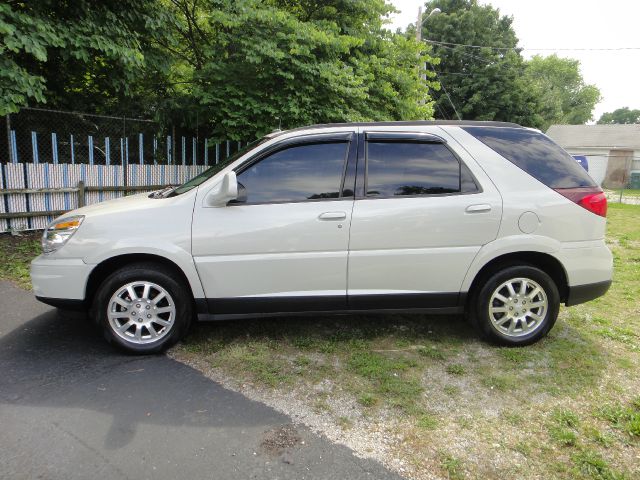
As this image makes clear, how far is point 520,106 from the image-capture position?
29.2 metres

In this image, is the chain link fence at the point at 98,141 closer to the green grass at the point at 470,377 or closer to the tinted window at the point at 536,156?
the green grass at the point at 470,377

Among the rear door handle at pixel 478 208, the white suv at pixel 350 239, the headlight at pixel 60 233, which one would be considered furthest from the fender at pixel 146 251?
the rear door handle at pixel 478 208

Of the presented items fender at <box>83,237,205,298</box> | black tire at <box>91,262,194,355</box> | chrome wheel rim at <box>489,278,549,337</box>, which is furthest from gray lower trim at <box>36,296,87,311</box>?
chrome wheel rim at <box>489,278,549,337</box>

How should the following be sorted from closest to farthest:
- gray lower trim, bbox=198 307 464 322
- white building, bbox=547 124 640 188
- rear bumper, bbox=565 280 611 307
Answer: gray lower trim, bbox=198 307 464 322
rear bumper, bbox=565 280 611 307
white building, bbox=547 124 640 188

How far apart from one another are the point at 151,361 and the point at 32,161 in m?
5.74

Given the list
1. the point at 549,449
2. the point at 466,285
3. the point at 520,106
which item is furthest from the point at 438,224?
the point at 520,106

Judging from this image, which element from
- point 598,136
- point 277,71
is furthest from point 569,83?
point 277,71

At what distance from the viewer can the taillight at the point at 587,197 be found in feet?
12.0

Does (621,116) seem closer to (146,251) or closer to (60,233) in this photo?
(146,251)

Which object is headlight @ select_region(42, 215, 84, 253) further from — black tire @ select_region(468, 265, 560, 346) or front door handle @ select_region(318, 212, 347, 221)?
black tire @ select_region(468, 265, 560, 346)

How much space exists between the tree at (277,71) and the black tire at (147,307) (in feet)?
15.8

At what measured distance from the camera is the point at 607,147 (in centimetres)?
3744

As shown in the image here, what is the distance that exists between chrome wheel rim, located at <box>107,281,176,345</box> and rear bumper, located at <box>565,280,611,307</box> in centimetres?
332

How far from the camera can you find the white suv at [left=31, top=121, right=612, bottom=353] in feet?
A: 11.4
